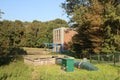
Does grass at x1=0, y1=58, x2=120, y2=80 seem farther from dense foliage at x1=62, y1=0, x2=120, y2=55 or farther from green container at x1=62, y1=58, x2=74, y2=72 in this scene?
dense foliage at x1=62, y1=0, x2=120, y2=55

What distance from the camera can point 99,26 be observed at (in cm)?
3519

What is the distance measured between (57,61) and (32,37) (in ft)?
214

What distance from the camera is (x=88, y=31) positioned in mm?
36062

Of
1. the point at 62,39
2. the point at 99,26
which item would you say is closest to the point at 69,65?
the point at 99,26

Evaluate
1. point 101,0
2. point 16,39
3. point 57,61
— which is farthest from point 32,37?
point 57,61

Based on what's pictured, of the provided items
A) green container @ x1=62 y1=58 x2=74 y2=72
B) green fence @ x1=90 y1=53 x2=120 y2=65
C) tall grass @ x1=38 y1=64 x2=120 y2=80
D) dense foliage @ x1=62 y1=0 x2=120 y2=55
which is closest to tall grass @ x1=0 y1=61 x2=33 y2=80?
tall grass @ x1=38 y1=64 x2=120 y2=80

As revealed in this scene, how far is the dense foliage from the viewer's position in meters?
34.4

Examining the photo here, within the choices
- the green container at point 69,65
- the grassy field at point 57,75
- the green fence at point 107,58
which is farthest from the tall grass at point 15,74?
the green fence at point 107,58

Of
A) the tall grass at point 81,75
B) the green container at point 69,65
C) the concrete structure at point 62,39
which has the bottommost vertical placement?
the tall grass at point 81,75

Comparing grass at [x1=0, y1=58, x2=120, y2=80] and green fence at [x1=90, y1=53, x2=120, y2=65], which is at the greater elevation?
green fence at [x1=90, y1=53, x2=120, y2=65]

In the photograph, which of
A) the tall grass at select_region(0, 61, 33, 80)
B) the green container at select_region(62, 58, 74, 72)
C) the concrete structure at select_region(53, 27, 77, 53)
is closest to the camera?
the tall grass at select_region(0, 61, 33, 80)

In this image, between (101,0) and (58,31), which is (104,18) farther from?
(58,31)

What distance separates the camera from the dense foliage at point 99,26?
34397mm

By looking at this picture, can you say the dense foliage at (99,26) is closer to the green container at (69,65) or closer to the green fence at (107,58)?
the green fence at (107,58)
